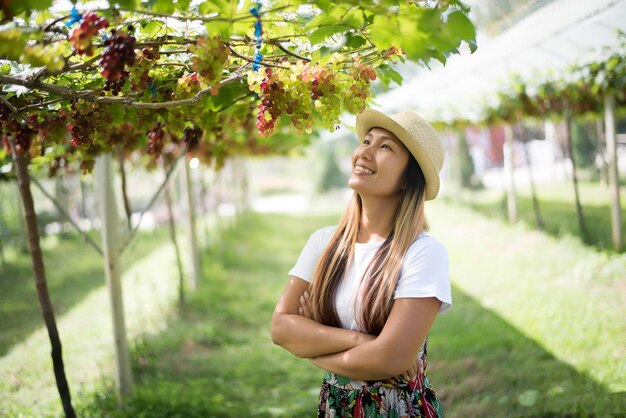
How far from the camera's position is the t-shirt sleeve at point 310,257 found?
2229 millimetres

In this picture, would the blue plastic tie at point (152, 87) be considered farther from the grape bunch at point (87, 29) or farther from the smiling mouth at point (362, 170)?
the smiling mouth at point (362, 170)

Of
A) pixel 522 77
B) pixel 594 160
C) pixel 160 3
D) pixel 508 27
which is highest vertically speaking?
pixel 508 27

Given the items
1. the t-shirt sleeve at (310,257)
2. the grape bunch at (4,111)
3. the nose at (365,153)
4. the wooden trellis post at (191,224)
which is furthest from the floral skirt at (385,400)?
the wooden trellis post at (191,224)

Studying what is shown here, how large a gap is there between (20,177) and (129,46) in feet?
6.76

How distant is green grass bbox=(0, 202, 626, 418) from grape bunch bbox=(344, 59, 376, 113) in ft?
8.19

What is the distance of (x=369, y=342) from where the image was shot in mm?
1874

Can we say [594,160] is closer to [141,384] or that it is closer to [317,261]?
[141,384]

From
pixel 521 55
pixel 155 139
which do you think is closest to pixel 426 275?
pixel 155 139

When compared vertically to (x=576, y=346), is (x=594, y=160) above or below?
above

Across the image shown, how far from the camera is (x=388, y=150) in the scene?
2.14 m

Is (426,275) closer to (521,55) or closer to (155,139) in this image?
(155,139)

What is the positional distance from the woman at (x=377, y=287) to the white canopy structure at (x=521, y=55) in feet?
7.09

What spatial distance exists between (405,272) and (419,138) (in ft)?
1.64

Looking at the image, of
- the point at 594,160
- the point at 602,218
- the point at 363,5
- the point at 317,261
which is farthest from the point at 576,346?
the point at 594,160
